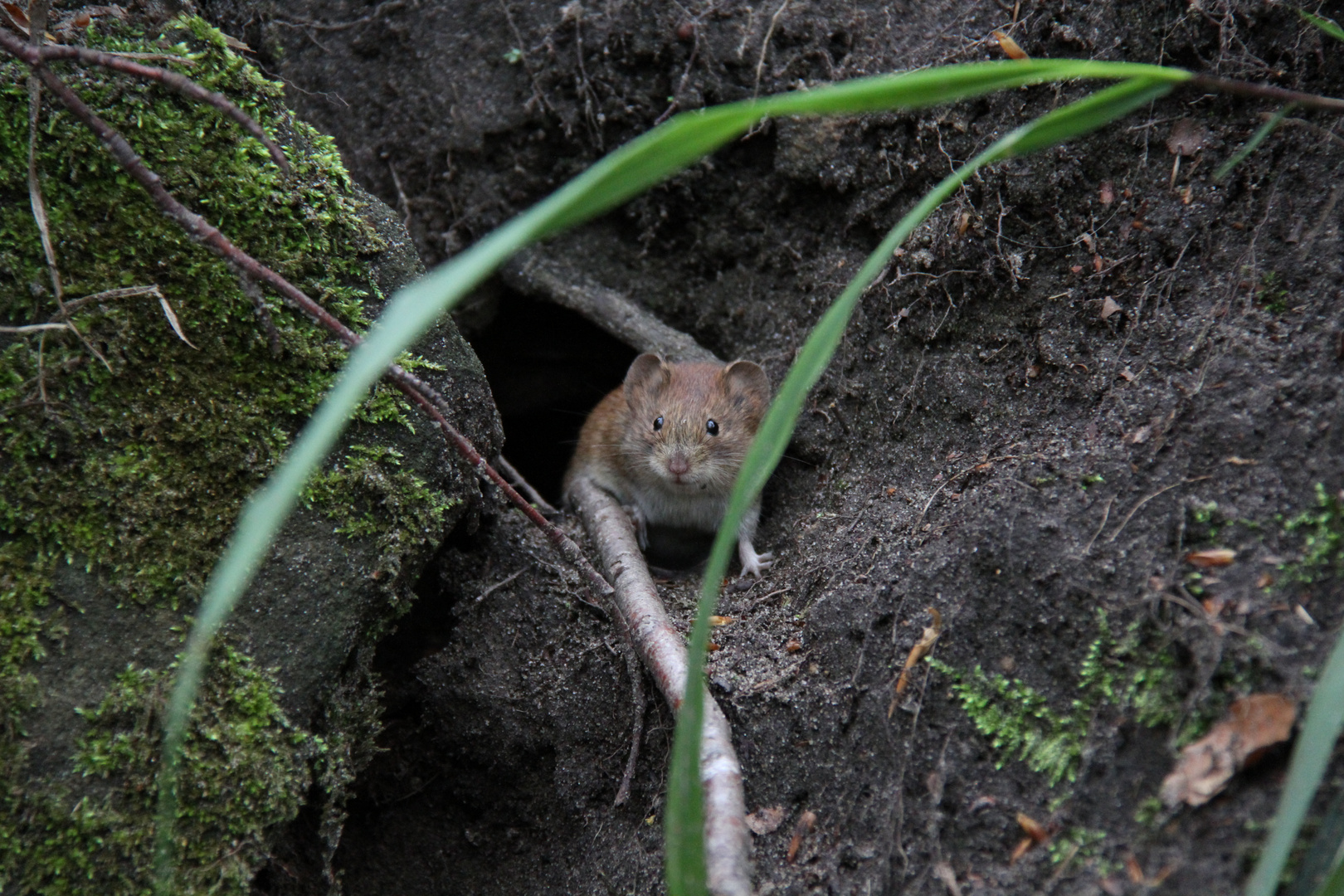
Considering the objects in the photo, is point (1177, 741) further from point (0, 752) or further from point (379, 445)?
point (0, 752)

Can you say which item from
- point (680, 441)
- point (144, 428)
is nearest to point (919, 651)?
point (144, 428)

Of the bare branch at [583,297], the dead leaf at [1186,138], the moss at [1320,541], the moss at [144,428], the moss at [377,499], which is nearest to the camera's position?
the moss at [1320,541]

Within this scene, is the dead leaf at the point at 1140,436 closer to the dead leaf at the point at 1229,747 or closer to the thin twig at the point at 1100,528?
the thin twig at the point at 1100,528

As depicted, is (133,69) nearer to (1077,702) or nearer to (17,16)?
(17,16)

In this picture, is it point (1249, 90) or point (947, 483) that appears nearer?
point (1249, 90)

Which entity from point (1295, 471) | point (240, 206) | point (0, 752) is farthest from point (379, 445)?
point (1295, 471)

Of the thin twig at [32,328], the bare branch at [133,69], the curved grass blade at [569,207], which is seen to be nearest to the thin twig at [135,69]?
the bare branch at [133,69]
